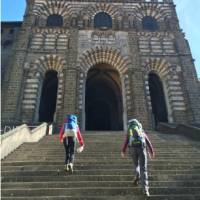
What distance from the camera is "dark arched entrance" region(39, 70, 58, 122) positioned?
19047 mm

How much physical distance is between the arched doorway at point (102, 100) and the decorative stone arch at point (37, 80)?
12.6 ft

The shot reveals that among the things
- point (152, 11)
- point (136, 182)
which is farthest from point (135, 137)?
point (152, 11)

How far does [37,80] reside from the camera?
17297 millimetres

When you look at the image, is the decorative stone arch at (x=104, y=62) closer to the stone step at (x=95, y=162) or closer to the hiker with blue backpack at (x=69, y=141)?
the stone step at (x=95, y=162)

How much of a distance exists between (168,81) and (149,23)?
6.51m

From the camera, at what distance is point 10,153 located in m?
8.72

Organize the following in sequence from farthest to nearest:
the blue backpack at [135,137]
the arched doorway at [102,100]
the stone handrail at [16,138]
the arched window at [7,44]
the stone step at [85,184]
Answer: the arched doorway at [102,100] → the arched window at [7,44] → the stone handrail at [16,138] → the stone step at [85,184] → the blue backpack at [135,137]

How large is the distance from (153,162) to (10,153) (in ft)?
16.6

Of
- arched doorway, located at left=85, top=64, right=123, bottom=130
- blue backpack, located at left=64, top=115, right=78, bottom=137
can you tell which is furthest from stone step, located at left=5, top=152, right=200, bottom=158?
arched doorway, located at left=85, top=64, right=123, bottom=130

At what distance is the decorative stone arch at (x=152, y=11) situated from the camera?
2144cm

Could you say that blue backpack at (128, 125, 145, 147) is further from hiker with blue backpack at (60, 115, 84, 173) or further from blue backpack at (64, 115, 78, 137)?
blue backpack at (64, 115, 78, 137)

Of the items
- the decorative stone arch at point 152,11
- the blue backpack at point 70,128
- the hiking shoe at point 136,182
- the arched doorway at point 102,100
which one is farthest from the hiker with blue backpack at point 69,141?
the decorative stone arch at point 152,11

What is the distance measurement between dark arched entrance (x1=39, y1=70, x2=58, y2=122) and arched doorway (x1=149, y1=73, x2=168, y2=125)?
826cm

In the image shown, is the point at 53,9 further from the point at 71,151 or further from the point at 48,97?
the point at 71,151
